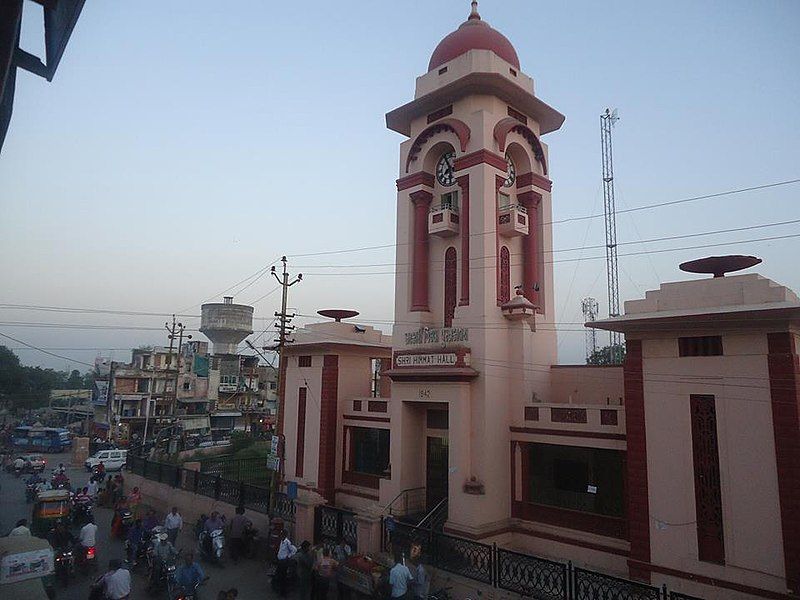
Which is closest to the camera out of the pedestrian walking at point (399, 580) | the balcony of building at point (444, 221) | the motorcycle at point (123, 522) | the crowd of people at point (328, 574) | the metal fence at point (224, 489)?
the pedestrian walking at point (399, 580)

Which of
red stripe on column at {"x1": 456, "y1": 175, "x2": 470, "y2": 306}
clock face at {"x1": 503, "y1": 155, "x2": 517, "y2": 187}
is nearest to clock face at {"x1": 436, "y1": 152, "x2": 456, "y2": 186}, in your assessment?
red stripe on column at {"x1": 456, "y1": 175, "x2": 470, "y2": 306}

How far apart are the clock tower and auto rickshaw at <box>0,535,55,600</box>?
33.3ft

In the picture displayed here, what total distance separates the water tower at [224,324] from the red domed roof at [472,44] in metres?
54.8

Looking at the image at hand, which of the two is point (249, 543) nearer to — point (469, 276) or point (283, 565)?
point (283, 565)

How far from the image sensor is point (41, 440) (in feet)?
160

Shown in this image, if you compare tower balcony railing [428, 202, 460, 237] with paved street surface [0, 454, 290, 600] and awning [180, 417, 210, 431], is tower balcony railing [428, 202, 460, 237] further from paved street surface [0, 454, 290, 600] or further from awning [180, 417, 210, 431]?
awning [180, 417, 210, 431]

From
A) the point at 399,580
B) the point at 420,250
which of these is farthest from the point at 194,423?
the point at 399,580

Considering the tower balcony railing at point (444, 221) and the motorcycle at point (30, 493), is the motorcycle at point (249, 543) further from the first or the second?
the motorcycle at point (30, 493)

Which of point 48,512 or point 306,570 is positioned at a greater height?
A: point 48,512

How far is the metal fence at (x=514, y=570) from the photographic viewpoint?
36.8 feet

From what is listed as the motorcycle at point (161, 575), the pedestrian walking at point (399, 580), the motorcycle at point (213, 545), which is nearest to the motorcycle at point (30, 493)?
the motorcycle at point (213, 545)

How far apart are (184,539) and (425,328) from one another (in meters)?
11.7

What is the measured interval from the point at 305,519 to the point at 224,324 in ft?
187

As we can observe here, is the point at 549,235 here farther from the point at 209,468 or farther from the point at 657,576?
the point at 209,468
